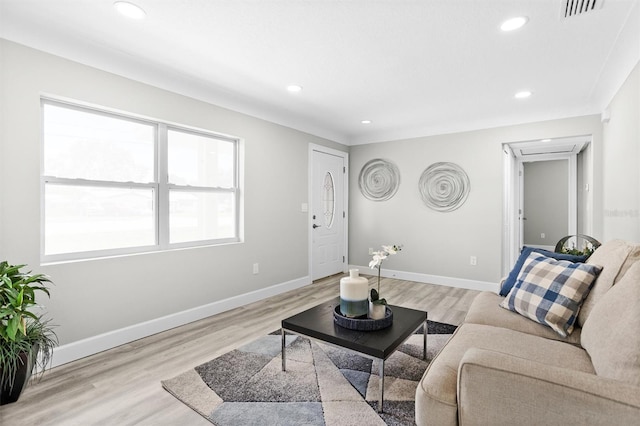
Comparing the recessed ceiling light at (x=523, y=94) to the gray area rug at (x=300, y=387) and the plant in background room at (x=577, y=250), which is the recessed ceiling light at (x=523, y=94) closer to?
the plant in background room at (x=577, y=250)

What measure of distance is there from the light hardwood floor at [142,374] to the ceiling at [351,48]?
2.20 meters

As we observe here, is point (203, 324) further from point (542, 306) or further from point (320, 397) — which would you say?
point (542, 306)

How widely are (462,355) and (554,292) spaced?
0.74 meters

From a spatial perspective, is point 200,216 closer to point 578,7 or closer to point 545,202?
point 578,7

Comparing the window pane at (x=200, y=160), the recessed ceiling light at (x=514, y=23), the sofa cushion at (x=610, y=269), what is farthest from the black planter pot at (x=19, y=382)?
the recessed ceiling light at (x=514, y=23)

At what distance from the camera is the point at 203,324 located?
3.19 m

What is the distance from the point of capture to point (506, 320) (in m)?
1.96

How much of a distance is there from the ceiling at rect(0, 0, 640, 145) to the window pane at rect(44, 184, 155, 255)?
99cm

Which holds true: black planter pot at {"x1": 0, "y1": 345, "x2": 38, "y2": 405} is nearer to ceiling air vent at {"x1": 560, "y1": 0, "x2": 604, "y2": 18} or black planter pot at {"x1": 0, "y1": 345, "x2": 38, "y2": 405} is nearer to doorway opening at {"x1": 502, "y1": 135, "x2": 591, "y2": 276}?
ceiling air vent at {"x1": 560, "y1": 0, "x2": 604, "y2": 18}

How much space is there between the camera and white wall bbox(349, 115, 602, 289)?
425 centimetres

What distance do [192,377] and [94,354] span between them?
3.14 feet

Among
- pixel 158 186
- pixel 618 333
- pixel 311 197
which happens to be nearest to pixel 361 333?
pixel 618 333

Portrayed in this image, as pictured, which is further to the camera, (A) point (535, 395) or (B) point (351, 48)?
(B) point (351, 48)

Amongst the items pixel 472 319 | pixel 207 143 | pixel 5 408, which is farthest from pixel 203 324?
pixel 472 319
